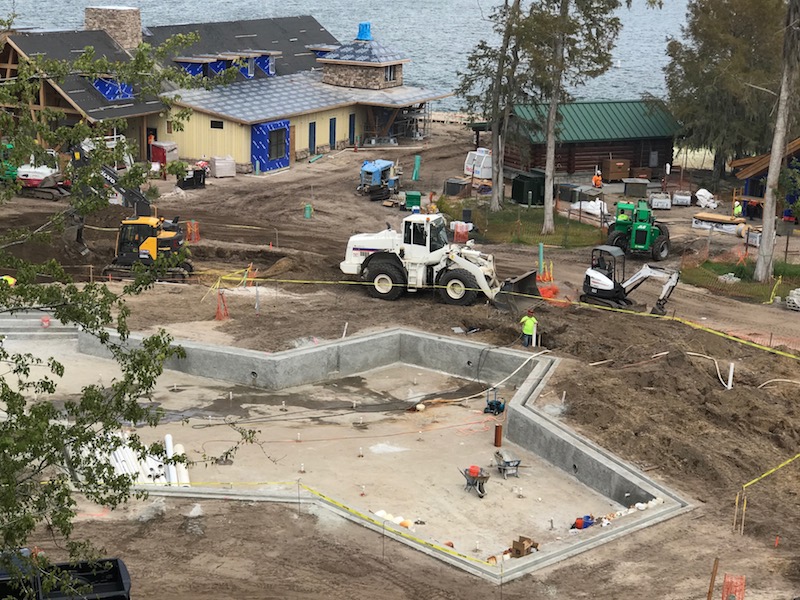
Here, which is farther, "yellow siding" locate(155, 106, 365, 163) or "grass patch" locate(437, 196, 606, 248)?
"yellow siding" locate(155, 106, 365, 163)

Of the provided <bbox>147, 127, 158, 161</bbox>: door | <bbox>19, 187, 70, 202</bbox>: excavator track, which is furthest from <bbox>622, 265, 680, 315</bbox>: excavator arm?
<bbox>147, 127, 158, 161</bbox>: door

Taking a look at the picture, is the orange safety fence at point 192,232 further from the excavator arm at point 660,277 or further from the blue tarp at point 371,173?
the excavator arm at point 660,277

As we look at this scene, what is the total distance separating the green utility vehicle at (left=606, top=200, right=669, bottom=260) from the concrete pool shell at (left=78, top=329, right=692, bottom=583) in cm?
1073

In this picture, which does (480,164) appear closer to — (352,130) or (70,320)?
(352,130)

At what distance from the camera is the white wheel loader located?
33.8 m

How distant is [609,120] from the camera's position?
55.5m

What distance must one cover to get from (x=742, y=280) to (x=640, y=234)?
3.56 metres

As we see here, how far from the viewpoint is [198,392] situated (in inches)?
1155

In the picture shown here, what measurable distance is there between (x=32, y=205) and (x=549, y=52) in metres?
19.5

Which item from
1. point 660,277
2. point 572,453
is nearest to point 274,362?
point 572,453

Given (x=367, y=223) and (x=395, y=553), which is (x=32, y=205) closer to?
(x=367, y=223)

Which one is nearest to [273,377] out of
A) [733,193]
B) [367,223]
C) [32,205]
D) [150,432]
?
[150,432]

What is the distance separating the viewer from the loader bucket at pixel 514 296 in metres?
33.5

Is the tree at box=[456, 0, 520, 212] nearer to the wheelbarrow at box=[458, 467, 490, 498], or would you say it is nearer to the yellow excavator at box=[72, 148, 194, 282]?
the yellow excavator at box=[72, 148, 194, 282]
